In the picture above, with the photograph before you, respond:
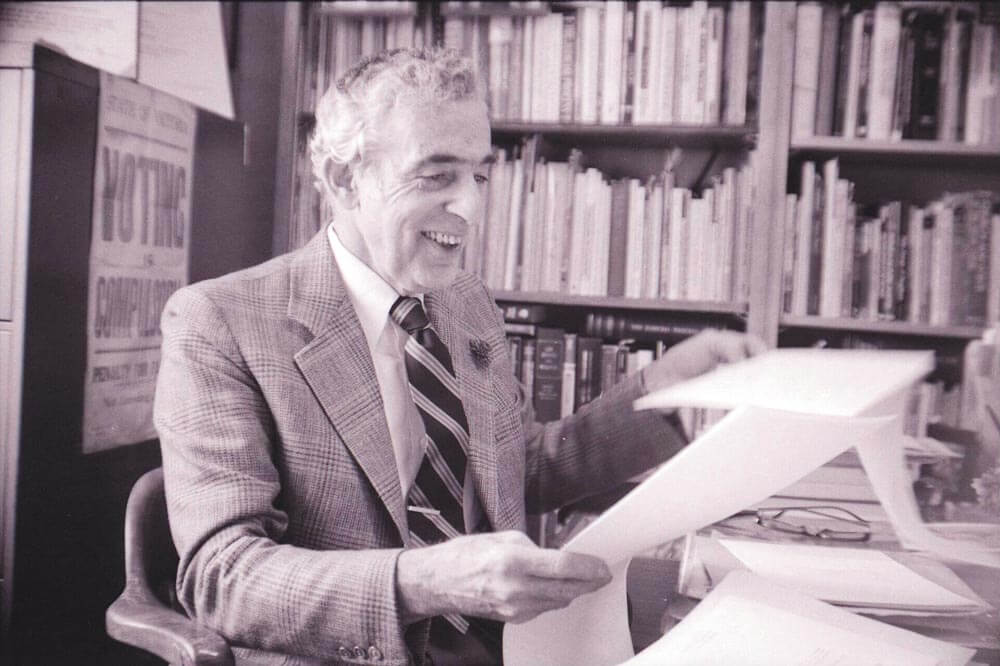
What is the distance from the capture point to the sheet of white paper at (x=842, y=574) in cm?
84

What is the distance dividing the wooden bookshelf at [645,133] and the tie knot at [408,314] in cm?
98

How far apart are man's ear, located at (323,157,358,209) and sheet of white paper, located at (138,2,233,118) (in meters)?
1.05

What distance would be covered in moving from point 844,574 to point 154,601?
2.58 feet

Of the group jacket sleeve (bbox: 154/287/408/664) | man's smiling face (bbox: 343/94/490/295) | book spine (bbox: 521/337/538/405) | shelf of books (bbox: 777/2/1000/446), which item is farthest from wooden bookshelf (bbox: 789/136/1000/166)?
jacket sleeve (bbox: 154/287/408/664)

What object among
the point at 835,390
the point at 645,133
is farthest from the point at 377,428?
the point at 645,133

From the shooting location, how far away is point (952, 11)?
1.88 meters

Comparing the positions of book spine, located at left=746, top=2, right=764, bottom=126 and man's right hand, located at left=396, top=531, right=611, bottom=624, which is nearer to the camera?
man's right hand, located at left=396, top=531, right=611, bottom=624

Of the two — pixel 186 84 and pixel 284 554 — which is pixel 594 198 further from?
pixel 284 554

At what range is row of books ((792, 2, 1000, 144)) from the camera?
1.87 m

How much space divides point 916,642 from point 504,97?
1.59 m

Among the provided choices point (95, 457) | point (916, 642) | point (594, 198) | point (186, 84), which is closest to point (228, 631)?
point (916, 642)

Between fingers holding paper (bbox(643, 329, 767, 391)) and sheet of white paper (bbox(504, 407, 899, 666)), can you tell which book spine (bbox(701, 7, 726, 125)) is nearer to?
fingers holding paper (bbox(643, 329, 767, 391))

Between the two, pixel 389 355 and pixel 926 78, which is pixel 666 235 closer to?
pixel 926 78

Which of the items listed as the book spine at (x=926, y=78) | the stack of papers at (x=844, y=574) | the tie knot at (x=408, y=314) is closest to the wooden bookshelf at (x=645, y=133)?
the book spine at (x=926, y=78)
